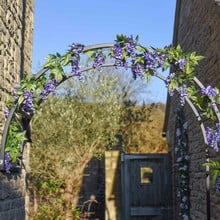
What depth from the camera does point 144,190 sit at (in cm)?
1304

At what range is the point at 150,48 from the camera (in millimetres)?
5871

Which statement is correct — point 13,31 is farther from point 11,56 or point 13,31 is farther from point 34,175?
point 34,175

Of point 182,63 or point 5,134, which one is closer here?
point 5,134

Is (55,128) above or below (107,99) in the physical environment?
below

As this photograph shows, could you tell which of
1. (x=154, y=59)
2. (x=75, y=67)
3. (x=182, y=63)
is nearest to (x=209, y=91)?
(x=182, y=63)

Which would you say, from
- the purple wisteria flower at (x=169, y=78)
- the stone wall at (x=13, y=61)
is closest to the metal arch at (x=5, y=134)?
the stone wall at (x=13, y=61)

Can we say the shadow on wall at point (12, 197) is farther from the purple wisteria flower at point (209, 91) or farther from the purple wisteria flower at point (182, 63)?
the purple wisteria flower at point (209, 91)

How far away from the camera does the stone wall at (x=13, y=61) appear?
20.6 ft

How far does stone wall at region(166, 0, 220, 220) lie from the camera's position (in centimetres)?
752

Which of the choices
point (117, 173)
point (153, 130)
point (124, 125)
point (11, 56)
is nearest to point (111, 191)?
point (117, 173)

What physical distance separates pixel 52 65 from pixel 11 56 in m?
1.26

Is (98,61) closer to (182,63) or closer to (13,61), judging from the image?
(182,63)

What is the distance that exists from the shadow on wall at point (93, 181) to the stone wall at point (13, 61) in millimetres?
7214

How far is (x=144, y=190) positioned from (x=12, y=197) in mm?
6464
